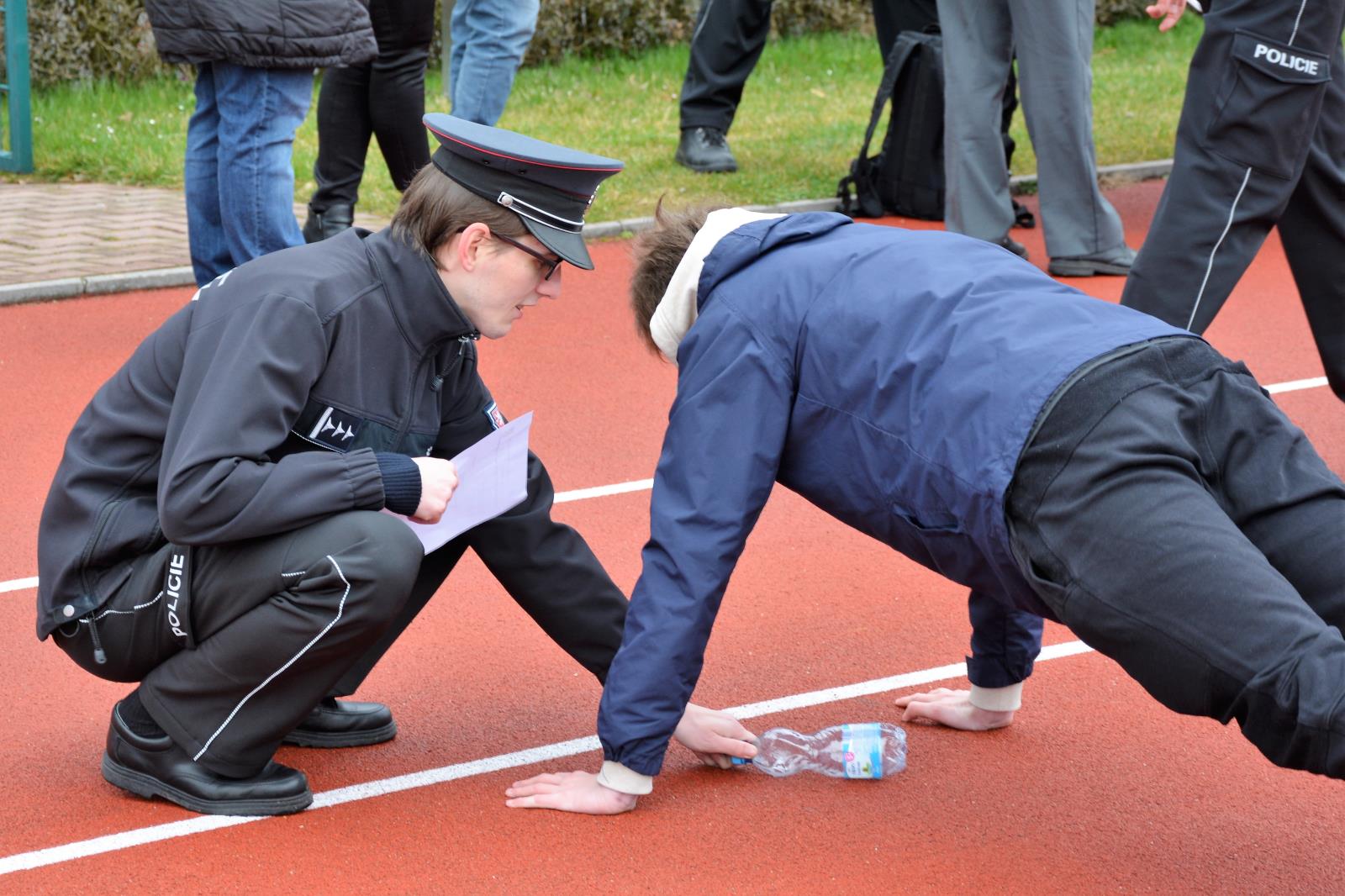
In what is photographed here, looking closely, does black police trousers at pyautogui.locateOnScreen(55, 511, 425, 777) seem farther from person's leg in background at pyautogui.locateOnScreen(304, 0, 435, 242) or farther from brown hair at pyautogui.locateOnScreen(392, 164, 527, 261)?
person's leg in background at pyautogui.locateOnScreen(304, 0, 435, 242)

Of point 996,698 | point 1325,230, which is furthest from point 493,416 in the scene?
point 1325,230

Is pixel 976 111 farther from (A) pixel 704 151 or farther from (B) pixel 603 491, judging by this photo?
(B) pixel 603 491

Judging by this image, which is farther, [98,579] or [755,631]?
[755,631]

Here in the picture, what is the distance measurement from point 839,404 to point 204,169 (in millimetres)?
3858

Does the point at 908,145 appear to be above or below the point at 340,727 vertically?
above

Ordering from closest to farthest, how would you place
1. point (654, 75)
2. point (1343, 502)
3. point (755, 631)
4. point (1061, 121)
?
1. point (1343, 502)
2. point (755, 631)
3. point (1061, 121)
4. point (654, 75)

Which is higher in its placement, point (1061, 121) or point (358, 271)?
point (358, 271)

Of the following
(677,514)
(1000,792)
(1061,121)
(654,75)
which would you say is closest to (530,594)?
(677,514)

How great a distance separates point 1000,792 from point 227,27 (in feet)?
12.6

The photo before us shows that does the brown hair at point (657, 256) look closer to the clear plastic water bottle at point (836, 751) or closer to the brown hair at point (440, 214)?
the brown hair at point (440, 214)

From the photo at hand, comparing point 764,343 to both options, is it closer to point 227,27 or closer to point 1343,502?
point 1343,502

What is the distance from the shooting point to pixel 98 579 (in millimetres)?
3109

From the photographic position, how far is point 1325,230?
16.6 ft

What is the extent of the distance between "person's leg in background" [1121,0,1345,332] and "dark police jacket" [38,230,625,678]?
238 centimetres
